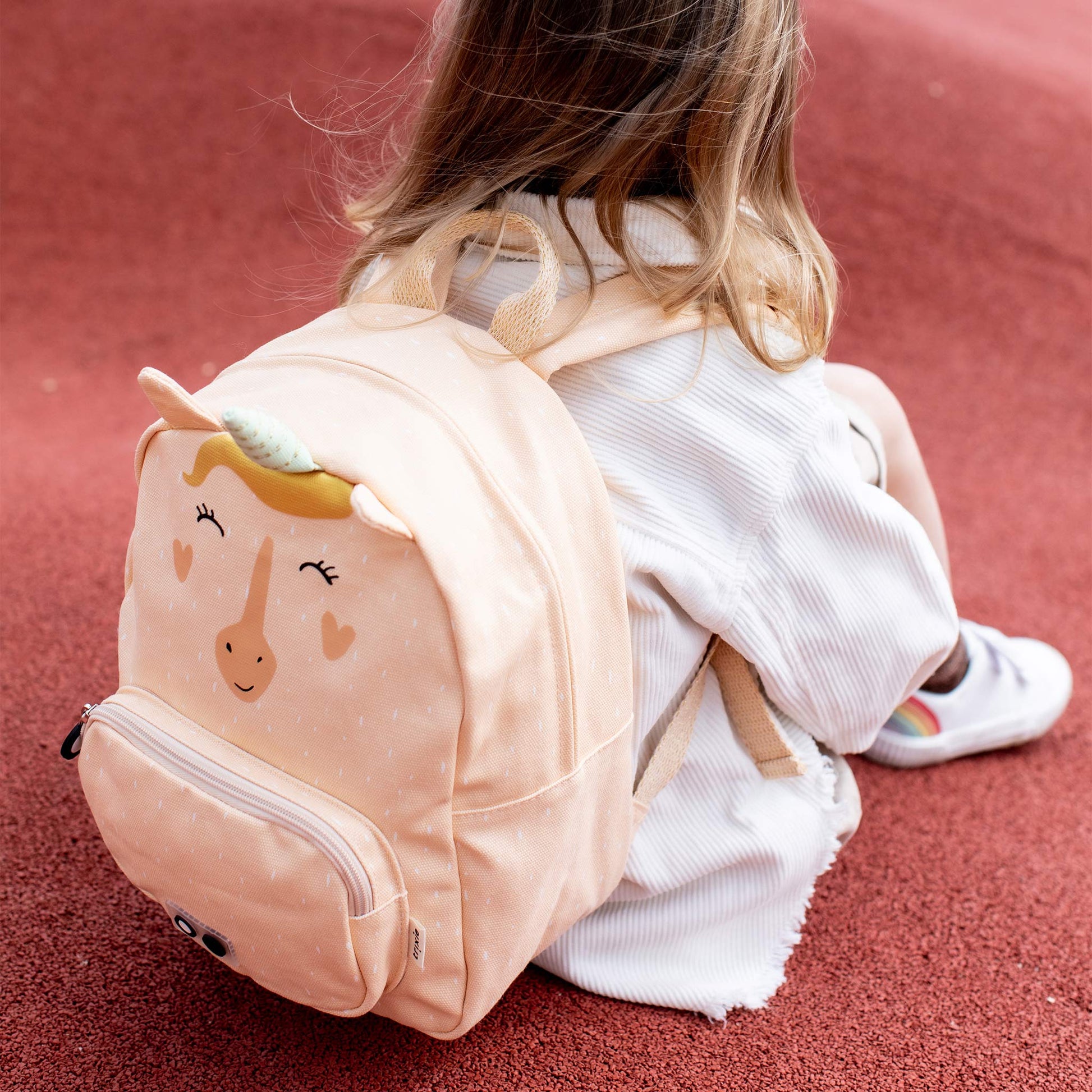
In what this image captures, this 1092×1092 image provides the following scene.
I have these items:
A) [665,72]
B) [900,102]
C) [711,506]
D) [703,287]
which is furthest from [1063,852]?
[900,102]

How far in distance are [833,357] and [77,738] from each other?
61.1 inches

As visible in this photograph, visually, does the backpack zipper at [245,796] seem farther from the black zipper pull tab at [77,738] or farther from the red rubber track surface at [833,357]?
the red rubber track surface at [833,357]

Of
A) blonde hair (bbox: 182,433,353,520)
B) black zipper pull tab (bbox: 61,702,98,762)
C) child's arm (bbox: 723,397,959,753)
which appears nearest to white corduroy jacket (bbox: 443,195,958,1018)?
child's arm (bbox: 723,397,959,753)

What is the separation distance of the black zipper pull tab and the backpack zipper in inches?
1.2

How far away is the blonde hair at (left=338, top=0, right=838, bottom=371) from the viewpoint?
2.25 feet

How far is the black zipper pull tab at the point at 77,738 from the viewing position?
73 centimetres

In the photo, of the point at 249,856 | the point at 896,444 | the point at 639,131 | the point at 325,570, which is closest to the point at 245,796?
the point at 249,856

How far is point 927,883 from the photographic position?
97cm

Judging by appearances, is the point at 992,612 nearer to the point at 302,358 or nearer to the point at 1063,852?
the point at 1063,852

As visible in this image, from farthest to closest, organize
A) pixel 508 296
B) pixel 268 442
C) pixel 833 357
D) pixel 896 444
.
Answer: pixel 833 357 → pixel 896 444 → pixel 508 296 → pixel 268 442

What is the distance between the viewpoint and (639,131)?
0.69 m

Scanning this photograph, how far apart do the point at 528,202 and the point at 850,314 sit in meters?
1.41

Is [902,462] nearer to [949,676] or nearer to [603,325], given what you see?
[949,676]

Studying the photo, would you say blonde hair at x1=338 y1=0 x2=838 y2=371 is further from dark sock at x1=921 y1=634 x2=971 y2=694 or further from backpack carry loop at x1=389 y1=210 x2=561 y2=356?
dark sock at x1=921 y1=634 x2=971 y2=694
